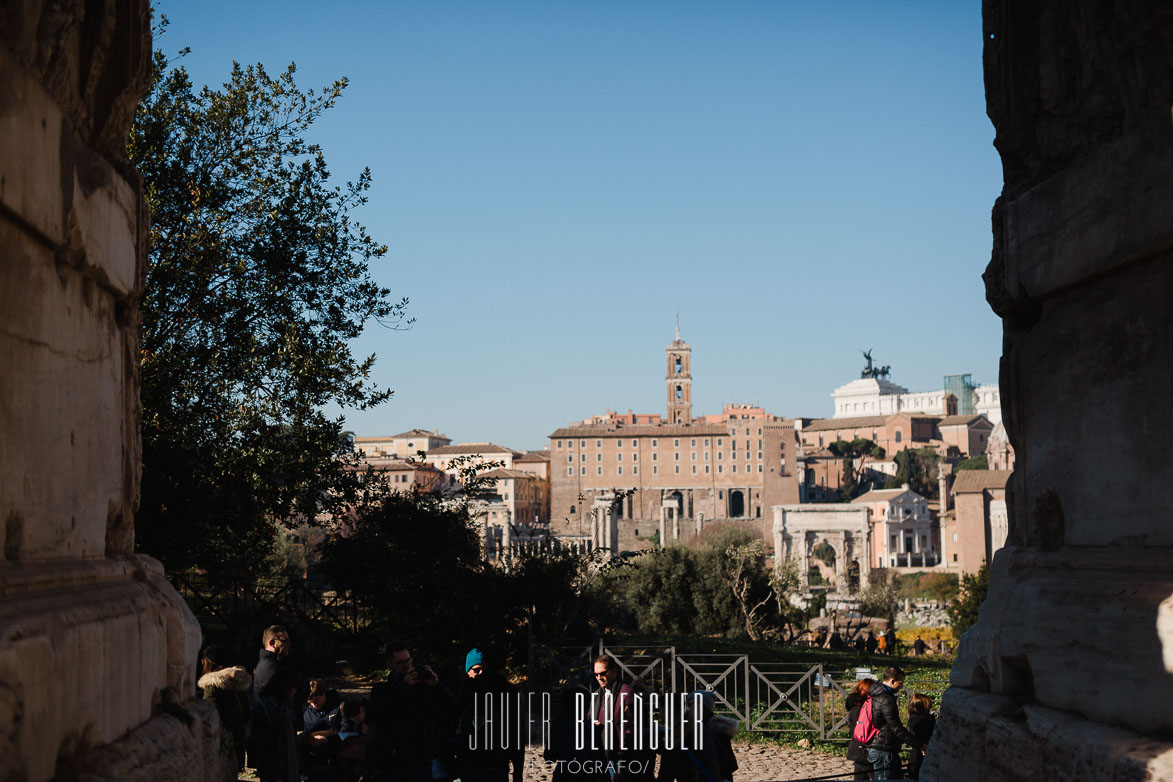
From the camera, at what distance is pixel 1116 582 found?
2547 mm

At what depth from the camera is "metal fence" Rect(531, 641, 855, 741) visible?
1050 cm

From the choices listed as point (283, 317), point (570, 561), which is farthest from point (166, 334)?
point (570, 561)

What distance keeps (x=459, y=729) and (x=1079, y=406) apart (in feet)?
9.81

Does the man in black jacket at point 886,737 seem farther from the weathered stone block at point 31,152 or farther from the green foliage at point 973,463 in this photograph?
the green foliage at point 973,463

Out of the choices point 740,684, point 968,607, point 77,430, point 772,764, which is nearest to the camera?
point 77,430

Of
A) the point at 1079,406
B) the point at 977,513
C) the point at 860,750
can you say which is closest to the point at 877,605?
the point at 977,513

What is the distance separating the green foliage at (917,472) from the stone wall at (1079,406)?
102769 millimetres

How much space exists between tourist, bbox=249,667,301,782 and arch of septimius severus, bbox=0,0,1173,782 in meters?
1.67

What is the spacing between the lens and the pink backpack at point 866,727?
6.57 meters

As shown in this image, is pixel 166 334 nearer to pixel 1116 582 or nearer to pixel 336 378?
pixel 336 378

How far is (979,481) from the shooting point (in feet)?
194

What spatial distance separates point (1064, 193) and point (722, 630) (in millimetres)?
20246

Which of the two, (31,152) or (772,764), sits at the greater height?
(31,152)

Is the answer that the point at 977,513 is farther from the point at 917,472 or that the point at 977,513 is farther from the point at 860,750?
the point at 860,750
